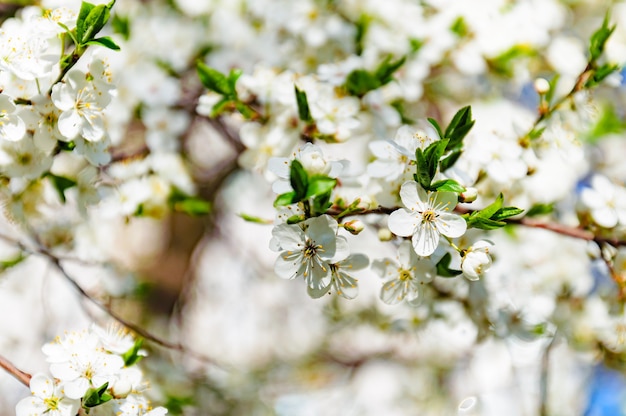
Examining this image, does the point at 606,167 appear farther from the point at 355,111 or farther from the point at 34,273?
the point at 34,273

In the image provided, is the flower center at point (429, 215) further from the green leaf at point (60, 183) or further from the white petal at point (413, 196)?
the green leaf at point (60, 183)

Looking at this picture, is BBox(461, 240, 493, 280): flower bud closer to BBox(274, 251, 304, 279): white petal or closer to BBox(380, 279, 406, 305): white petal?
BBox(380, 279, 406, 305): white petal

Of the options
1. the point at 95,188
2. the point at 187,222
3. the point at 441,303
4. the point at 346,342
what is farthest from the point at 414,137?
the point at 187,222

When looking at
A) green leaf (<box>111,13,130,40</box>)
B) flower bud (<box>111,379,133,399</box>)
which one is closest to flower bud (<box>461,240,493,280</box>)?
flower bud (<box>111,379,133,399</box>)

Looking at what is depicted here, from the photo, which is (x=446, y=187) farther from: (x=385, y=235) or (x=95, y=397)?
(x=95, y=397)

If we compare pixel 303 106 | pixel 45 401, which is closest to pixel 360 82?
pixel 303 106
